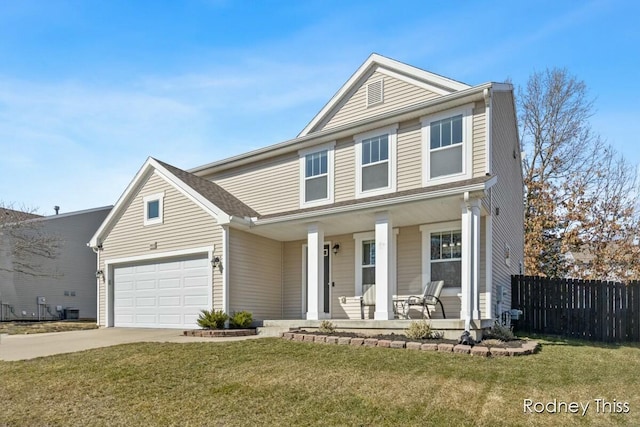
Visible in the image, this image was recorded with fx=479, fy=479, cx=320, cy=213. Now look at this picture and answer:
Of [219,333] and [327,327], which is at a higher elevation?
[327,327]

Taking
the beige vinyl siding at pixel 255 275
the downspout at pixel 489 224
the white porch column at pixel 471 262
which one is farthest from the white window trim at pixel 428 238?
the beige vinyl siding at pixel 255 275

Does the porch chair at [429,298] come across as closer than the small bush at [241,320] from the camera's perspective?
Yes

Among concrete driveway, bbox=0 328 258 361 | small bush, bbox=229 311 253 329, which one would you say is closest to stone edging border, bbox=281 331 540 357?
concrete driveway, bbox=0 328 258 361

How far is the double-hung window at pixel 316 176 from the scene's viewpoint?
1324 cm

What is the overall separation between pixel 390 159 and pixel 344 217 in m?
1.96

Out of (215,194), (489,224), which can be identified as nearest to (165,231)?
(215,194)

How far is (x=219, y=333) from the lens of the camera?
444 inches

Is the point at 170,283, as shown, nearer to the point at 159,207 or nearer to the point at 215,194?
the point at 159,207

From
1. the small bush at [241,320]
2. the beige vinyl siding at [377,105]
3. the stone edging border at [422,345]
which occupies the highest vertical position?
the beige vinyl siding at [377,105]

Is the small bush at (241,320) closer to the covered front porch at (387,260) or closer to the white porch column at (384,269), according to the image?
the covered front porch at (387,260)

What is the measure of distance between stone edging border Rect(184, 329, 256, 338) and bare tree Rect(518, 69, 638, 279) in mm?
15891

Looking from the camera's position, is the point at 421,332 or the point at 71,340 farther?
the point at 71,340

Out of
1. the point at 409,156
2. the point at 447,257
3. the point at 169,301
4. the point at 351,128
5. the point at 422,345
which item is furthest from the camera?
the point at 169,301

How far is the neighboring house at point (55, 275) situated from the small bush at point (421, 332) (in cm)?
1799
